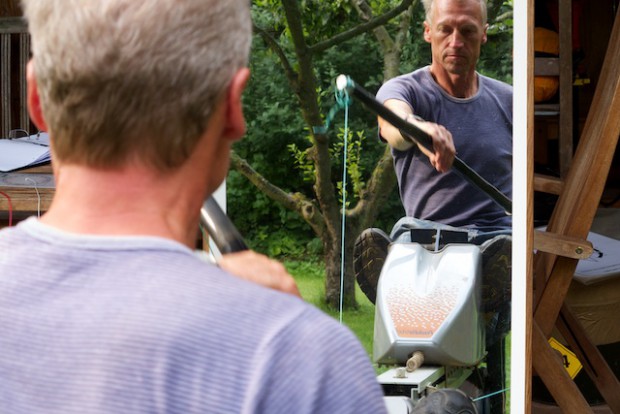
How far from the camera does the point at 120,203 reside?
80 centimetres

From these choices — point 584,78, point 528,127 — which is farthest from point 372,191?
point 584,78

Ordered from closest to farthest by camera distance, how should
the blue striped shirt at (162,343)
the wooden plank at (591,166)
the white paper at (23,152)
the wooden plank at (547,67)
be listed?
the blue striped shirt at (162,343) → the wooden plank at (591,166) → the white paper at (23,152) → the wooden plank at (547,67)

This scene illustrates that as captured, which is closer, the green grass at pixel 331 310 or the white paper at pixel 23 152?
the green grass at pixel 331 310

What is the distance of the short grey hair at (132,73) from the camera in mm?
791

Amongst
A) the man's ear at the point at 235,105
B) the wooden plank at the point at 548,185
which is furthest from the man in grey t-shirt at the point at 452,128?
the man's ear at the point at 235,105

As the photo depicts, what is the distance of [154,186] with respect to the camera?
81 cm

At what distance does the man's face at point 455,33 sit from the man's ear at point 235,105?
1828mm

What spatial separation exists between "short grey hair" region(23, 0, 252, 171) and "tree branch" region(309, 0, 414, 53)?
1.86 meters

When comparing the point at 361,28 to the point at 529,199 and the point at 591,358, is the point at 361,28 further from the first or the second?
the point at 591,358

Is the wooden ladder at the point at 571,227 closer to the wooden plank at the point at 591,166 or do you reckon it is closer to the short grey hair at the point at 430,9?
the wooden plank at the point at 591,166

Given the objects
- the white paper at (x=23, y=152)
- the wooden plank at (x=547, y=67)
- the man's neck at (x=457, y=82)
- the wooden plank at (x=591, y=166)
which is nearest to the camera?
the man's neck at (x=457, y=82)

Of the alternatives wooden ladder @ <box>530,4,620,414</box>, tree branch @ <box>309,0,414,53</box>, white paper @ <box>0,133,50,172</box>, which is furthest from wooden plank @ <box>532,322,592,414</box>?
white paper @ <box>0,133,50,172</box>

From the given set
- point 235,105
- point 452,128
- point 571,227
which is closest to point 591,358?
point 571,227

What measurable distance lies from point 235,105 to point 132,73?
0.10 meters
